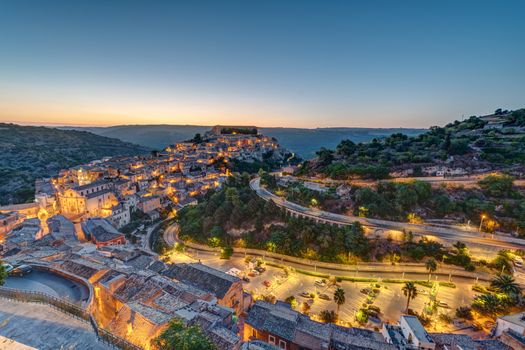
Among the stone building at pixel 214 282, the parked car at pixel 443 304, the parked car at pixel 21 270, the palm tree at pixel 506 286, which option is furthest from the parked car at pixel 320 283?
the parked car at pixel 21 270

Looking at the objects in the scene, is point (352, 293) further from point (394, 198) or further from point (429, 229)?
point (394, 198)

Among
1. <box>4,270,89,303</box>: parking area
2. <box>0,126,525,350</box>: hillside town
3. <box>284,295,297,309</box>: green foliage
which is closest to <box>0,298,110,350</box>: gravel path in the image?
<box>0,126,525,350</box>: hillside town

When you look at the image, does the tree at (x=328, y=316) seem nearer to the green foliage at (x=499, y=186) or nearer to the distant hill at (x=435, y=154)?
the distant hill at (x=435, y=154)

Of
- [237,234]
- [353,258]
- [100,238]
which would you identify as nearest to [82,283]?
[100,238]

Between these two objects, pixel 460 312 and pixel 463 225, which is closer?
pixel 460 312

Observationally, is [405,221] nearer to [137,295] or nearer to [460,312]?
[460,312]

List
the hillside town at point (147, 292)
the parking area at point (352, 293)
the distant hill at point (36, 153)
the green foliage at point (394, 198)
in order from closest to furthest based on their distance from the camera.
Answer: the hillside town at point (147, 292), the parking area at point (352, 293), the green foliage at point (394, 198), the distant hill at point (36, 153)

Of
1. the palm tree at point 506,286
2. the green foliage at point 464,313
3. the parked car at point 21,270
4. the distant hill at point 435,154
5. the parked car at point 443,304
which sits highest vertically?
the distant hill at point 435,154
